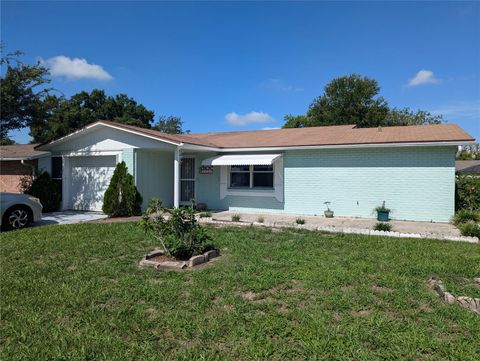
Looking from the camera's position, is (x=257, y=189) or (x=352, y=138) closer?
(x=352, y=138)

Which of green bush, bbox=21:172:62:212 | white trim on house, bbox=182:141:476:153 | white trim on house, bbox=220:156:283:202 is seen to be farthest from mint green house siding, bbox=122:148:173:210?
green bush, bbox=21:172:62:212

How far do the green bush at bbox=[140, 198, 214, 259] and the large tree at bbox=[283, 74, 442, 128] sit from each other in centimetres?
4076

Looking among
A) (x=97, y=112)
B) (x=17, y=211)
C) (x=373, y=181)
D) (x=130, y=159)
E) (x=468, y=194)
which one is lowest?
(x=17, y=211)

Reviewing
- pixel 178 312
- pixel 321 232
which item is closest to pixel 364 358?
pixel 178 312

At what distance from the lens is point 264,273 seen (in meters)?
6.49

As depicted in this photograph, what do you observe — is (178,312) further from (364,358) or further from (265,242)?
(265,242)

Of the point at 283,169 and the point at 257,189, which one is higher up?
the point at 283,169

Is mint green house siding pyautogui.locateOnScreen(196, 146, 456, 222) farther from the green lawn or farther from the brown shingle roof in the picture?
the green lawn

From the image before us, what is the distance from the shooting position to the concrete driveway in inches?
537

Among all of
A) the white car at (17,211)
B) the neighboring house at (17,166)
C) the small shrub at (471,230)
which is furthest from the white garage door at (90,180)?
the small shrub at (471,230)

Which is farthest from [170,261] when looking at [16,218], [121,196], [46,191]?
[46,191]

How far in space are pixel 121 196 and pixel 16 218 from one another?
419cm

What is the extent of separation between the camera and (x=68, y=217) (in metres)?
15.0

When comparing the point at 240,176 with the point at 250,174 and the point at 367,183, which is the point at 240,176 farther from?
the point at 367,183
